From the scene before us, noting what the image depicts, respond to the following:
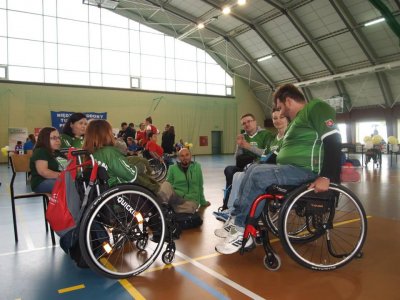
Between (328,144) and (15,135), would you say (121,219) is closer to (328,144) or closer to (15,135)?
(328,144)

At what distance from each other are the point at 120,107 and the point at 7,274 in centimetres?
1481

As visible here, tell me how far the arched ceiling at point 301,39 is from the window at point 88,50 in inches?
29.6

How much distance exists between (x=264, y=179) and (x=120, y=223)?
0.96 meters

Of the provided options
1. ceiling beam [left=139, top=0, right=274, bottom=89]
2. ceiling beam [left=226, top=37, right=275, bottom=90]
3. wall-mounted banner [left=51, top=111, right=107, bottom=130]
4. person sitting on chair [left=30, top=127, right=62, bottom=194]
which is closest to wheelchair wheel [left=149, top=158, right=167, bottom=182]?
person sitting on chair [left=30, top=127, right=62, bottom=194]

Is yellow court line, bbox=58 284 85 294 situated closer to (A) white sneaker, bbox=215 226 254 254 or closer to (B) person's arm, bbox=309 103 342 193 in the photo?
(A) white sneaker, bbox=215 226 254 254

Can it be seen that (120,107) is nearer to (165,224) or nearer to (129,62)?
(129,62)

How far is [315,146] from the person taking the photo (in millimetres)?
2111

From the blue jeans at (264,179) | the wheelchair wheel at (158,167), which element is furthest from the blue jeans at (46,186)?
the wheelchair wheel at (158,167)

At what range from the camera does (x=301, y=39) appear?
1500cm

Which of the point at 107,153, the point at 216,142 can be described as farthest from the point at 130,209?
the point at 216,142

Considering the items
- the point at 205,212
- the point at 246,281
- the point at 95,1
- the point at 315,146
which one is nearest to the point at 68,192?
the point at 246,281

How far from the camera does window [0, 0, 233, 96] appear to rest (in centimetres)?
1399

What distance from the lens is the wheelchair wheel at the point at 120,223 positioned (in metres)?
1.95

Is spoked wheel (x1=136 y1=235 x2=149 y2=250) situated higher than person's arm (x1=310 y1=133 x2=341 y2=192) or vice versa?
person's arm (x1=310 y1=133 x2=341 y2=192)
